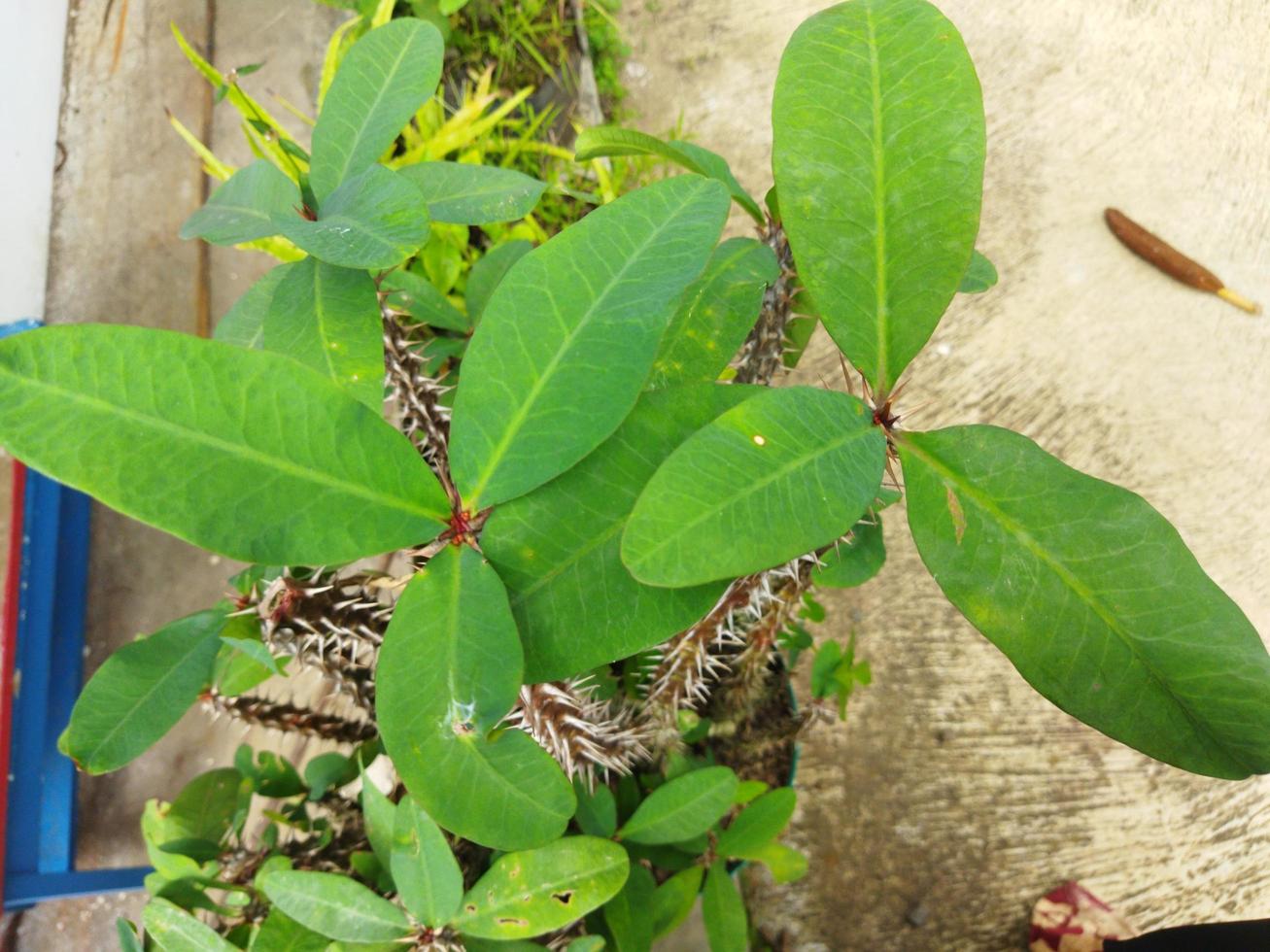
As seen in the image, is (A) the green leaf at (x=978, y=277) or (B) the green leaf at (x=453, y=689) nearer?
(B) the green leaf at (x=453, y=689)

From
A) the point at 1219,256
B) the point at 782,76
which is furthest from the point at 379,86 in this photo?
the point at 1219,256

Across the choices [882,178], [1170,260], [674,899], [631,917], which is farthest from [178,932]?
[1170,260]

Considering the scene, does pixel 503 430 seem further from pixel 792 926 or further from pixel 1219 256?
pixel 1219 256

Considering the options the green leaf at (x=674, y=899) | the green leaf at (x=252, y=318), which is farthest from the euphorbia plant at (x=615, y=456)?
the green leaf at (x=674, y=899)

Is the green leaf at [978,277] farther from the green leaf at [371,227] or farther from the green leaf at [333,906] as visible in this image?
the green leaf at [333,906]

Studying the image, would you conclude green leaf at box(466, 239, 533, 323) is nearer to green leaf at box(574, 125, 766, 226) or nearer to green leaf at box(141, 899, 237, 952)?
green leaf at box(574, 125, 766, 226)

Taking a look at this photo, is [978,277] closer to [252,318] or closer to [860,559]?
[860,559]

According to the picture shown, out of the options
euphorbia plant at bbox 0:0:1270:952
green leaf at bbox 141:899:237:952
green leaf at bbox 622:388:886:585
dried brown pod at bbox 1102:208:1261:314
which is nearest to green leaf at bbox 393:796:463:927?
euphorbia plant at bbox 0:0:1270:952
